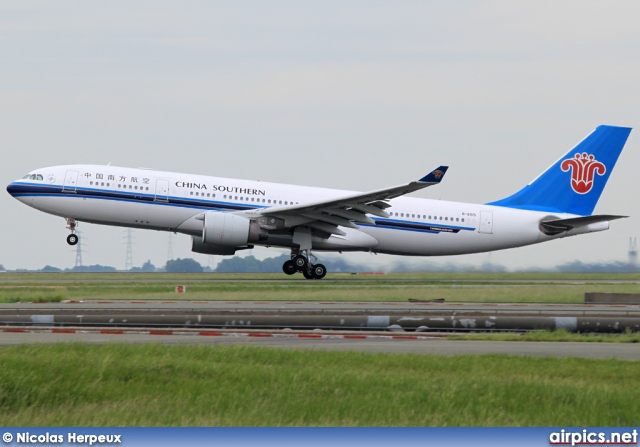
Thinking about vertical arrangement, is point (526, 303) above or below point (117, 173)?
below

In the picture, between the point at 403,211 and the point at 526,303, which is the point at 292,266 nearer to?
the point at 403,211

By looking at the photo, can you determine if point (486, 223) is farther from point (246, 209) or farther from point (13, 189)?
point (13, 189)

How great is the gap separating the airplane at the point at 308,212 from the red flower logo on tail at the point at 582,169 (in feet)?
0.15

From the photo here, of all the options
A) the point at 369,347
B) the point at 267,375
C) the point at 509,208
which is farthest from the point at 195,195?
the point at 267,375

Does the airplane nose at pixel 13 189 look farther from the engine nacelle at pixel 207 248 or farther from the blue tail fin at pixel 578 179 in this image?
the blue tail fin at pixel 578 179

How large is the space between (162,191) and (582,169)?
19.4 metres

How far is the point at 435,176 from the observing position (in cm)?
3431

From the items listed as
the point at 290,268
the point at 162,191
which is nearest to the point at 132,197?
the point at 162,191

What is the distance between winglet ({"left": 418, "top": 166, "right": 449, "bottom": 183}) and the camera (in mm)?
34000

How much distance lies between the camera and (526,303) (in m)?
28.4

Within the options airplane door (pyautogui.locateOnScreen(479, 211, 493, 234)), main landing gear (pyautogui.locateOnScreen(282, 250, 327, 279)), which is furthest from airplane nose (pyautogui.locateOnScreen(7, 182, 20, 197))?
airplane door (pyautogui.locateOnScreen(479, 211, 493, 234))

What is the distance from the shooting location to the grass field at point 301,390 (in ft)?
32.9

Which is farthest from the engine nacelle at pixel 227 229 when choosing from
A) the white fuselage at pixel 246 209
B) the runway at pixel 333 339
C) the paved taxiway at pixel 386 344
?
the paved taxiway at pixel 386 344

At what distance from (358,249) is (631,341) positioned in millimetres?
22067
